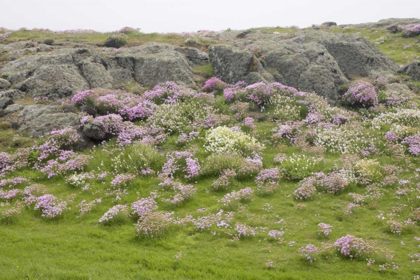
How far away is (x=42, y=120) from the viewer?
21281mm

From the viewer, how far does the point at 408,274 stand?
9742 mm

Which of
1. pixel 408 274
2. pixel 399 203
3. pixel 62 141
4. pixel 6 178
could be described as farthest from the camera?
pixel 62 141

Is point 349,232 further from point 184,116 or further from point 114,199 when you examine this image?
point 184,116

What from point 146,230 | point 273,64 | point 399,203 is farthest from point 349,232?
point 273,64

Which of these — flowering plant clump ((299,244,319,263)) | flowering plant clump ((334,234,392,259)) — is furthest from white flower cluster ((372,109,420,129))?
flowering plant clump ((299,244,319,263))

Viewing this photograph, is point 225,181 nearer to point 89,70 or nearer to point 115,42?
point 89,70

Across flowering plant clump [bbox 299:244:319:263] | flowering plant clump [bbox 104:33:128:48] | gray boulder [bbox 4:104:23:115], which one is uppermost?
flowering plant clump [bbox 104:33:128:48]

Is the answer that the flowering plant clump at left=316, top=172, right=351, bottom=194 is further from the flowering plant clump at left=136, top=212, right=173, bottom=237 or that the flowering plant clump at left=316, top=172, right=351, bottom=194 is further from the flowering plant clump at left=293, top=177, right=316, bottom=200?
the flowering plant clump at left=136, top=212, right=173, bottom=237

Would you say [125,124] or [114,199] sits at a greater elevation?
[125,124]

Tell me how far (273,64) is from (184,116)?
1226cm

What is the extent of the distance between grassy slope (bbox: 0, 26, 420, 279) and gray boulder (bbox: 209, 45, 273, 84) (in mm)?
14949

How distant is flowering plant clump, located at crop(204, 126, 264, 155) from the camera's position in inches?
754

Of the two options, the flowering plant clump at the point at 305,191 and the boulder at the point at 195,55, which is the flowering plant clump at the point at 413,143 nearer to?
the flowering plant clump at the point at 305,191

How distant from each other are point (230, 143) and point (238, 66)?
11.9m
